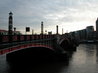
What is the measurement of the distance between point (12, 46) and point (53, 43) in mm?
24240

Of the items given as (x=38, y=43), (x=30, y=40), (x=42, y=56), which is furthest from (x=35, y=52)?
(x=30, y=40)

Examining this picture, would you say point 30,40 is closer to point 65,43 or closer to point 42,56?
point 42,56

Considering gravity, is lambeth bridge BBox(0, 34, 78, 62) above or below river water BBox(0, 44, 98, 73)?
above

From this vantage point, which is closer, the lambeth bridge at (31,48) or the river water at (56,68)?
the lambeth bridge at (31,48)

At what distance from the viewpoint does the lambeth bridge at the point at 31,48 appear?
2106 centimetres

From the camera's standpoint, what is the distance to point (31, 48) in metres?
36.7

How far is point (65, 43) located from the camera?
279ft

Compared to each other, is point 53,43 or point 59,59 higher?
point 53,43

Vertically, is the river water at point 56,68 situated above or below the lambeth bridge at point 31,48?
below

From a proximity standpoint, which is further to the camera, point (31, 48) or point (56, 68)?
point (31, 48)

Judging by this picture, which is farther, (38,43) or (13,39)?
(38,43)

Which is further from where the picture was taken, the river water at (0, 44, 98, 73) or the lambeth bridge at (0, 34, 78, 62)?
the river water at (0, 44, 98, 73)

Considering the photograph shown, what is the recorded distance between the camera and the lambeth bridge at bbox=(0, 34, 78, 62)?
21.1 metres

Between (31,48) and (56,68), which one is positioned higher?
(31,48)
